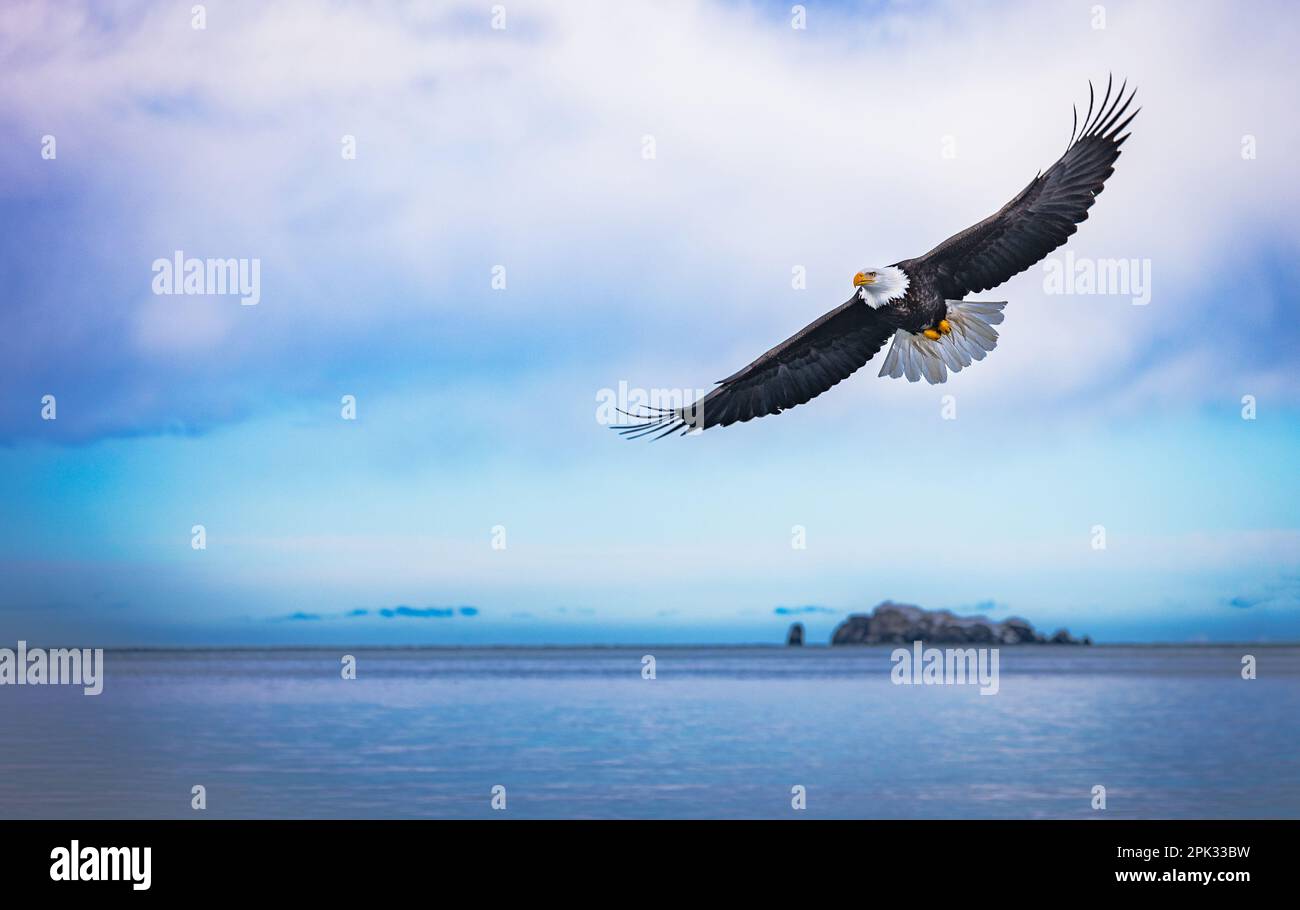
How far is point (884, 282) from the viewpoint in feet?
33.6

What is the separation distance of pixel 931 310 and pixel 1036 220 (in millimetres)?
925

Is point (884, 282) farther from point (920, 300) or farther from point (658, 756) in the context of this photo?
point (658, 756)

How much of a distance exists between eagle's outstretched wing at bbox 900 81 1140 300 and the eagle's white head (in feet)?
0.29

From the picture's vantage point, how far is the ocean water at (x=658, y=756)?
1730 cm

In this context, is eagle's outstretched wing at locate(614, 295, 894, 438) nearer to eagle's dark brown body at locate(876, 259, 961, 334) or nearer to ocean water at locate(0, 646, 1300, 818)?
eagle's dark brown body at locate(876, 259, 961, 334)

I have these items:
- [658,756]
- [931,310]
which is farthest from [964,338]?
[658,756]

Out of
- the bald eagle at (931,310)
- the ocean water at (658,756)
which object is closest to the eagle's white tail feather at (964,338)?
the bald eagle at (931,310)

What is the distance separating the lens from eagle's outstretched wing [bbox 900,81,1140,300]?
383 inches

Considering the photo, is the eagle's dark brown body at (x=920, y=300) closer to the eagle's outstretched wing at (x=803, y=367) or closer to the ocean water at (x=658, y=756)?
the eagle's outstretched wing at (x=803, y=367)

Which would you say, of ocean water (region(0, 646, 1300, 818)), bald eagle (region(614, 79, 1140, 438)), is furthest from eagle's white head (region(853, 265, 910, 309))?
ocean water (region(0, 646, 1300, 818))

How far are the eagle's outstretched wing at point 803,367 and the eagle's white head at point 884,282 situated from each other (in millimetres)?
324
